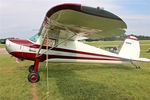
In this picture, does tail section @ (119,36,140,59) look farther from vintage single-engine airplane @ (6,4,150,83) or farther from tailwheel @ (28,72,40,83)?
tailwheel @ (28,72,40,83)

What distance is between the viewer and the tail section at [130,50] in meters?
10.8

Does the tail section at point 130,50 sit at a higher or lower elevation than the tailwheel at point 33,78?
higher

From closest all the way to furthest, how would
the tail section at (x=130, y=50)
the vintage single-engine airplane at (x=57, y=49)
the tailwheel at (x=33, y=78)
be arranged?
1. the tailwheel at (x=33, y=78)
2. the vintage single-engine airplane at (x=57, y=49)
3. the tail section at (x=130, y=50)

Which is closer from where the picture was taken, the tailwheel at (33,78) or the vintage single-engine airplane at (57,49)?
the tailwheel at (33,78)

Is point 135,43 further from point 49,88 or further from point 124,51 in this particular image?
point 49,88

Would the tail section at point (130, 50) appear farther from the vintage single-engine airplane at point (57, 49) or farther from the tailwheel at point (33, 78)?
the tailwheel at point (33, 78)

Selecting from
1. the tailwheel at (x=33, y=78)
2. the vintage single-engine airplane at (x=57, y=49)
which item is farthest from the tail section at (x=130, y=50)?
the tailwheel at (x=33, y=78)

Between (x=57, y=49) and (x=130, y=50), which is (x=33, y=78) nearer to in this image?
(x=57, y=49)

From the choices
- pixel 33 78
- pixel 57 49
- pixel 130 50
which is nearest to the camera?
pixel 33 78

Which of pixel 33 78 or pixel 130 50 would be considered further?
pixel 130 50

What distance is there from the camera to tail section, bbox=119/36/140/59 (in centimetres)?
1084

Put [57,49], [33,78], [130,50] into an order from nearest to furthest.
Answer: [33,78] → [57,49] → [130,50]

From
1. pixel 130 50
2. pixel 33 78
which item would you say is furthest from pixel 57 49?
pixel 130 50

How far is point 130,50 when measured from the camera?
10.9 metres
